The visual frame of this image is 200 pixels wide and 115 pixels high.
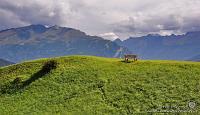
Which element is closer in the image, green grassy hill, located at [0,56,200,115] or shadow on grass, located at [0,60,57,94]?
green grassy hill, located at [0,56,200,115]

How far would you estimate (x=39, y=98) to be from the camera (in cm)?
6450

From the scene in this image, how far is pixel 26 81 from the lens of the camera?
7319 cm

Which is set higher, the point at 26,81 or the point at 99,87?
the point at 26,81

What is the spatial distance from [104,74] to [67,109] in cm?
1586

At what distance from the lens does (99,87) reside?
6619 centimetres

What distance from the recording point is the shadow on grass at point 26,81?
70812mm

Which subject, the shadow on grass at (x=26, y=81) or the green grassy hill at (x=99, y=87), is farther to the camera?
the shadow on grass at (x=26, y=81)

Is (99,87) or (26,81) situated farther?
(26,81)

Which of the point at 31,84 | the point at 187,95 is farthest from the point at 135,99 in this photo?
the point at 31,84

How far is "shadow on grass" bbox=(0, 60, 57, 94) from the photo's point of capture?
7081 centimetres

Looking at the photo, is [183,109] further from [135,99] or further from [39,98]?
[39,98]

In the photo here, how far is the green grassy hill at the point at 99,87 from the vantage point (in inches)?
2271

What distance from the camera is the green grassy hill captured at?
5769cm

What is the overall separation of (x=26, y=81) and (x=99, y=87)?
17069 millimetres
